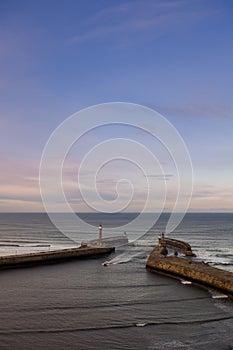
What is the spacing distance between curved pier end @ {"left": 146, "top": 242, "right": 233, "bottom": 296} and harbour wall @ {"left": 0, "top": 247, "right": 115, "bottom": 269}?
37.1 feet

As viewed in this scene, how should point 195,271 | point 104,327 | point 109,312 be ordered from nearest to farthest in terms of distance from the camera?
point 104,327
point 109,312
point 195,271

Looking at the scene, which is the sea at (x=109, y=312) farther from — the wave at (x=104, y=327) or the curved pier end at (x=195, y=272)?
the curved pier end at (x=195, y=272)

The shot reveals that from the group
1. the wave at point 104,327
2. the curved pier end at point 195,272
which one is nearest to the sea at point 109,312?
the wave at point 104,327

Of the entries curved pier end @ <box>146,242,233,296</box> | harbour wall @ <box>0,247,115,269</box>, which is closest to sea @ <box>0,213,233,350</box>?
curved pier end @ <box>146,242,233,296</box>

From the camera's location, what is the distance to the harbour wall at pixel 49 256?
43125mm

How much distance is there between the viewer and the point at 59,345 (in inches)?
742

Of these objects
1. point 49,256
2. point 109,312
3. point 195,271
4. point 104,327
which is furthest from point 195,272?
point 49,256

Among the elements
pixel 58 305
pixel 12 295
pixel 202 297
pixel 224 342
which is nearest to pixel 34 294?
pixel 12 295

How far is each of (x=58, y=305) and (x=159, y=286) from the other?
10.5 metres

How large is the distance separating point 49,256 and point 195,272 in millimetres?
19336

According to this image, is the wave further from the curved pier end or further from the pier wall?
the pier wall

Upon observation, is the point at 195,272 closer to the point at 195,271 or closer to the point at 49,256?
the point at 195,271

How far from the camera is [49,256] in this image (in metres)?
48.7

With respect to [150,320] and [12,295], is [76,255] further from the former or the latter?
[150,320]
